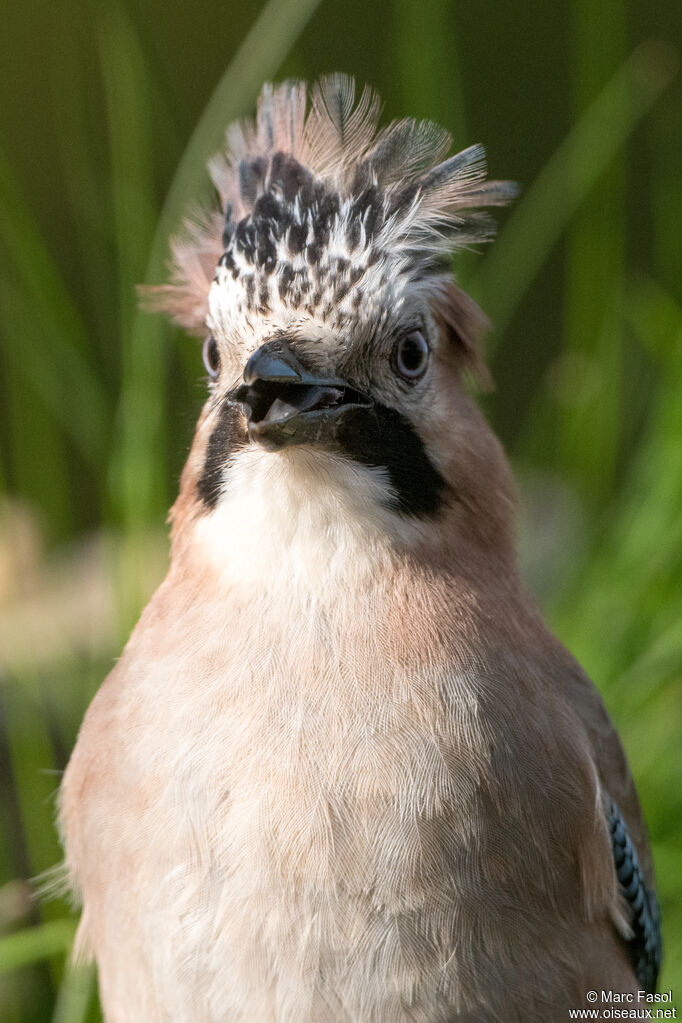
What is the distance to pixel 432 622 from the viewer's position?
8.43 ft

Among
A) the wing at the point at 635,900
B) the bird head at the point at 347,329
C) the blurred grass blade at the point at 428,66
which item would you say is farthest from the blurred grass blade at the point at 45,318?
the wing at the point at 635,900

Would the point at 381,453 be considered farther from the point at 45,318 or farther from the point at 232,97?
the point at 45,318

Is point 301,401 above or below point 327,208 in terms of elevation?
below

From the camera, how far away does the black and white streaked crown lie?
8.25ft

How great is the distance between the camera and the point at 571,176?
4.68 metres

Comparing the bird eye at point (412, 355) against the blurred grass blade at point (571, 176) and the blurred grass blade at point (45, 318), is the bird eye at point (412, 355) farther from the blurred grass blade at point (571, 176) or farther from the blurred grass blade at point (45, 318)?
the blurred grass blade at point (571, 176)

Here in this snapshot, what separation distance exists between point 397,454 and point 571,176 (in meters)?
2.43

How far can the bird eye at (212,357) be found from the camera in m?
2.73

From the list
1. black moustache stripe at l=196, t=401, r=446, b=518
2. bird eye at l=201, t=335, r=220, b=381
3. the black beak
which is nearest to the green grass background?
bird eye at l=201, t=335, r=220, b=381

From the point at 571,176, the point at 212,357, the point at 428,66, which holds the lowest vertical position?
the point at 212,357

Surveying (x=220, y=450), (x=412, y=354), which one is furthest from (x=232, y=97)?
(x=220, y=450)

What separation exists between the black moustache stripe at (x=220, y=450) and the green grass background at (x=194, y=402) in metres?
0.53

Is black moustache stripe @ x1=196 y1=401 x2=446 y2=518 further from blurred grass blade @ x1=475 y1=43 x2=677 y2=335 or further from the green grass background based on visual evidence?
blurred grass blade @ x1=475 y1=43 x2=677 y2=335

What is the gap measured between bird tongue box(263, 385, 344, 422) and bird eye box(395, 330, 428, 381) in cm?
24
